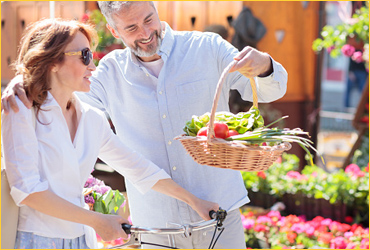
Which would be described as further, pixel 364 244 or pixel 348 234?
pixel 348 234

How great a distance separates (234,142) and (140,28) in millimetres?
826

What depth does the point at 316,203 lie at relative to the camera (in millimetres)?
5352

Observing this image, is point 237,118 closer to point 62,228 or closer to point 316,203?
point 62,228

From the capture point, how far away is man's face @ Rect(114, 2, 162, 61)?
2.54m

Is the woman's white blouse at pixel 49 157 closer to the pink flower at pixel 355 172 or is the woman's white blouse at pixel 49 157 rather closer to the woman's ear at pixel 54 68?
the woman's ear at pixel 54 68

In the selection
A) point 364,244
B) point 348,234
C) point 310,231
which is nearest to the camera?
point 364,244

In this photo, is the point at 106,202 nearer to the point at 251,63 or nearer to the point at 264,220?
the point at 251,63

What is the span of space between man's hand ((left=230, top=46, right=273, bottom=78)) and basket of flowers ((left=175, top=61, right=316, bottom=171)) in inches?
2.3

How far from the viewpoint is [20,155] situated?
1.89 m

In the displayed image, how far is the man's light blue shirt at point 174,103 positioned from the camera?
2.65 metres

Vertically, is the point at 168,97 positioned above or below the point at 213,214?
above

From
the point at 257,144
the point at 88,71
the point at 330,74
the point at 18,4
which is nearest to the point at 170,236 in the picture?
the point at 257,144

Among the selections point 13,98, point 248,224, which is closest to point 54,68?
point 13,98

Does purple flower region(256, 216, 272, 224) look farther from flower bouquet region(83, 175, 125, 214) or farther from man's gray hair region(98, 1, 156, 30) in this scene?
man's gray hair region(98, 1, 156, 30)
